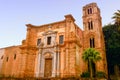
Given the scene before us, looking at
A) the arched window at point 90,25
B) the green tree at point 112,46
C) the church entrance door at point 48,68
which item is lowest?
the church entrance door at point 48,68

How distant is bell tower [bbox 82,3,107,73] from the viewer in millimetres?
28125

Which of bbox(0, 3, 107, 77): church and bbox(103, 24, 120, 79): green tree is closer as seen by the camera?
bbox(0, 3, 107, 77): church

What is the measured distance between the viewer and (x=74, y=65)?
20719mm

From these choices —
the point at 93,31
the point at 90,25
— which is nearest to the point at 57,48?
the point at 93,31

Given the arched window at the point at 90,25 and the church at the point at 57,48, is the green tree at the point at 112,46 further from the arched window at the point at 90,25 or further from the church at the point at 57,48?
the arched window at the point at 90,25

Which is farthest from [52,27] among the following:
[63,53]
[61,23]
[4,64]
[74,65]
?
[4,64]

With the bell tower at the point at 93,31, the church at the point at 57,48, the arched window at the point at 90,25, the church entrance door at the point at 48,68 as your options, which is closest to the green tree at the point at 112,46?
the bell tower at the point at 93,31

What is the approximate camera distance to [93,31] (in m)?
29.5

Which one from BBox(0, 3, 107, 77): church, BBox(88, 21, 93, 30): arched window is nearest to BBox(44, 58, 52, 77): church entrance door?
BBox(0, 3, 107, 77): church

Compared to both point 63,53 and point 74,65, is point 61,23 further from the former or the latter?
point 74,65

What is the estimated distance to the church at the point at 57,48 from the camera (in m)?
22.0

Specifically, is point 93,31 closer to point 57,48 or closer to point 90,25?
point 90,25

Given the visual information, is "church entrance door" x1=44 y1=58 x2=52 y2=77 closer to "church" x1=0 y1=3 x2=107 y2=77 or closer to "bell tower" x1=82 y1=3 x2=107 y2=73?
"church" x1=0 y1=3 x2=107 y2=77

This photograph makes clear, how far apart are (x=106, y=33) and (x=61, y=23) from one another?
12.4m
